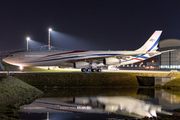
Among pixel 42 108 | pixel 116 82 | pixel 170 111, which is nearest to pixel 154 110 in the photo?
pixel 170 111

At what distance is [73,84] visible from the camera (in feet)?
99.9

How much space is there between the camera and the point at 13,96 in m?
19.1

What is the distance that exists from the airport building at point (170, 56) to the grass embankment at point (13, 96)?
46.9 metres

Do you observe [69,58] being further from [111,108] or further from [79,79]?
[111,108]

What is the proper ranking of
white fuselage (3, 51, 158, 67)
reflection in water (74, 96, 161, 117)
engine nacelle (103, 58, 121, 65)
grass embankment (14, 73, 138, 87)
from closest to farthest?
reflection in water (74, 96, 161, 117) < grass embankment (14, 73, 138, 87) < engine nacelle (103, 58, 121, 65) < white fuselage (3, 51, 158, 67)

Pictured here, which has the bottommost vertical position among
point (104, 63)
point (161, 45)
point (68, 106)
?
point (68, 106)

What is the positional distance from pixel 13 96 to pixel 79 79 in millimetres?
13038

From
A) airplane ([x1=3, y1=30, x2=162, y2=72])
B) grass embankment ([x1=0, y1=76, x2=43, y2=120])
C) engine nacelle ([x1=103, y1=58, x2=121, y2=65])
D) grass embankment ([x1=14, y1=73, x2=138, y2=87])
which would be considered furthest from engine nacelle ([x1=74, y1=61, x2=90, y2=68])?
grass embankment ([x1=0, y1=76, x2=43, y2=120])

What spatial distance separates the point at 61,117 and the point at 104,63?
24.4 m

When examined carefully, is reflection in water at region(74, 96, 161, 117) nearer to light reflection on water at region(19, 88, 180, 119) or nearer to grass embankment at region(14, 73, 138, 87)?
light reflection on water at region(19, 88, 180, 119)

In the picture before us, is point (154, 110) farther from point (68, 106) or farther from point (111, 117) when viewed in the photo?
point (68, 106)

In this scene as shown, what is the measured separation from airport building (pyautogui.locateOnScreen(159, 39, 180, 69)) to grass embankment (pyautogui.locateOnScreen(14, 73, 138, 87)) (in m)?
31.5

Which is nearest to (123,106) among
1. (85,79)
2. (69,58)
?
(85,79)

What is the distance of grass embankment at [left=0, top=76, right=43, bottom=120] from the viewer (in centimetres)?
1556
